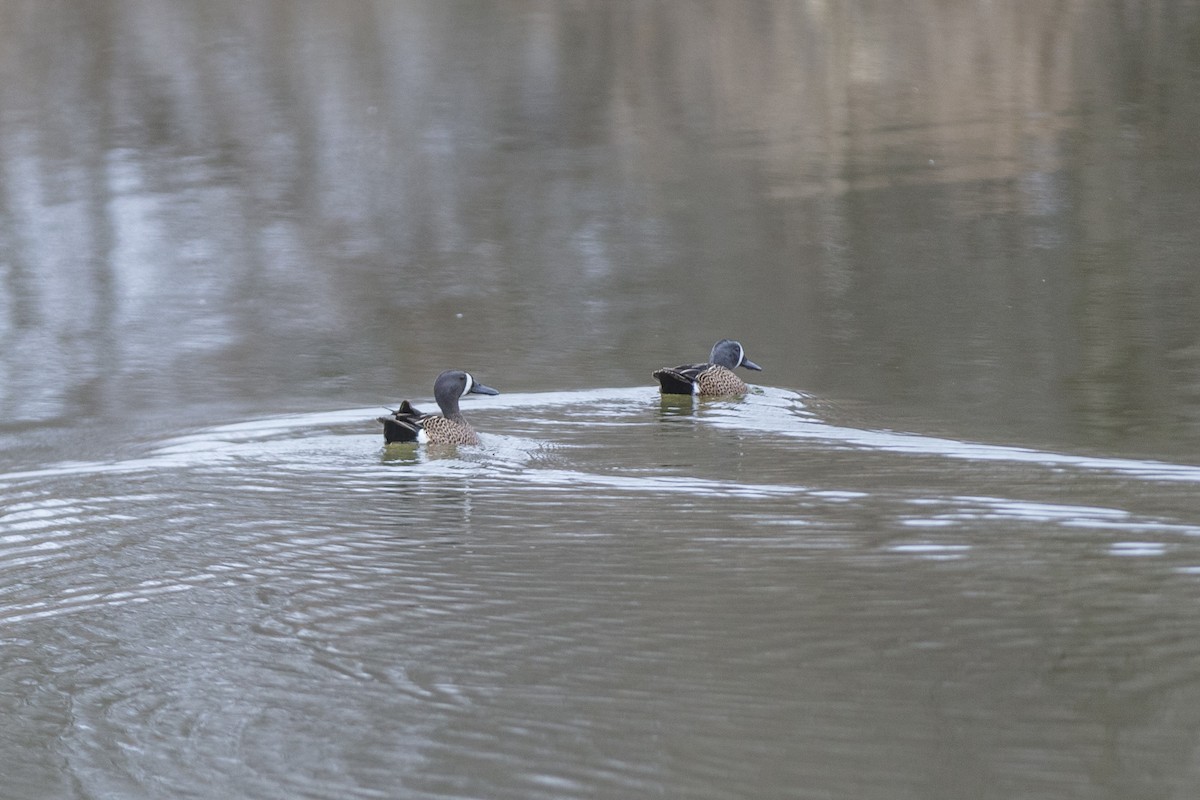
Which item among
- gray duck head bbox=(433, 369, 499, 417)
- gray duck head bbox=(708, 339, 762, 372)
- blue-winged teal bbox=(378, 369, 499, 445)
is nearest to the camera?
blue-winged teal bbox=(378, 369, 499, 445)

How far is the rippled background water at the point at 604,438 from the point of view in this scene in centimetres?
557

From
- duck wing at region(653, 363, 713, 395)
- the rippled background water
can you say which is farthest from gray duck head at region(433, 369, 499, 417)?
duck wing at region(653, 363, 713, 395)

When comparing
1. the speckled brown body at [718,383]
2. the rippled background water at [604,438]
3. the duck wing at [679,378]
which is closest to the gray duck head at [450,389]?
the rippled background water at [604,438]

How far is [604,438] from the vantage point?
417 inches

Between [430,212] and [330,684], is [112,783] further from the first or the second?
[430,212]

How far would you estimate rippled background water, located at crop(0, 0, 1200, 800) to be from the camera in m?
5.57

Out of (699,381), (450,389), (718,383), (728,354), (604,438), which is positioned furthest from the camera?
(728,354)

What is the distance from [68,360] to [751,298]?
616cm

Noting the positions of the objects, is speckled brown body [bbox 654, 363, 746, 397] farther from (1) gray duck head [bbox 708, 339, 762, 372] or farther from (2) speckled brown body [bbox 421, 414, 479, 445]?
(2) speckled brown body [bbox 421, 414, 479, 445]

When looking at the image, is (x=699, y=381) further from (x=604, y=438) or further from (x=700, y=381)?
(x=604, y=438)

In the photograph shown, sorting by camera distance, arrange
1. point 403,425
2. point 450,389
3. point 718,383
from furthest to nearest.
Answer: point 718,383
point 450,389
point 403,425

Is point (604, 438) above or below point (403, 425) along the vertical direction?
below

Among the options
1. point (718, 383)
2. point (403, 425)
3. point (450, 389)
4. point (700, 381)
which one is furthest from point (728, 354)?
point (403, 425)

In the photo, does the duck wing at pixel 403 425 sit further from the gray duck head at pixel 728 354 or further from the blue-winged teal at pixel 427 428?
the gray duck head at pixel 728 354
